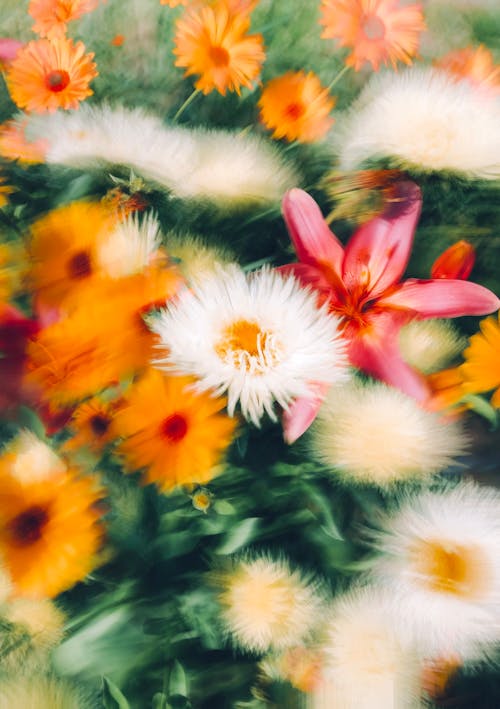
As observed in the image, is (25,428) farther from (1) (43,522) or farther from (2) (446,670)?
(2) (446,670)

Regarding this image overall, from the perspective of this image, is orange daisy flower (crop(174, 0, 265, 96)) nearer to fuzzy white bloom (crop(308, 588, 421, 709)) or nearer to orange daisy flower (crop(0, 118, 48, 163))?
orange daisy flower (crop(0, 118, 48, 163))

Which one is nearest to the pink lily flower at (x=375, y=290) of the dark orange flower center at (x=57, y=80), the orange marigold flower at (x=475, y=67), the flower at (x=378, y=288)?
the flower at (x=378, y=288)

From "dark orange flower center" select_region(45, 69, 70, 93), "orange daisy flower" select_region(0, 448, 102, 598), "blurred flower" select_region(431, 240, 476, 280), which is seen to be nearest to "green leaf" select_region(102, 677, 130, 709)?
"orange daisy flower" select_region(0, 448, 102, 598)

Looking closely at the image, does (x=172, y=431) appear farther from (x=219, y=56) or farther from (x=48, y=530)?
(x=219, y=56)

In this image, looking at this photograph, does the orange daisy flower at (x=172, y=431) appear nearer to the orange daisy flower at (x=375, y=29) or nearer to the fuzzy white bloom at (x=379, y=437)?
the fuzzy white bloom at (x=379, y=437)

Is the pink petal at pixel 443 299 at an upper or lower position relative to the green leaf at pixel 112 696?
upper

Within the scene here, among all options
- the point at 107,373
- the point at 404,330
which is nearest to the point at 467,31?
the point at 404,330

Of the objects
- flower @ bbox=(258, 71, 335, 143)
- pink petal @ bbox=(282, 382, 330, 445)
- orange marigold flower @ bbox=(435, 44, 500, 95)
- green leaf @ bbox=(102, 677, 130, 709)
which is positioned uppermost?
orange marigold flower @ bbox=(435, 44, 500, 95)
